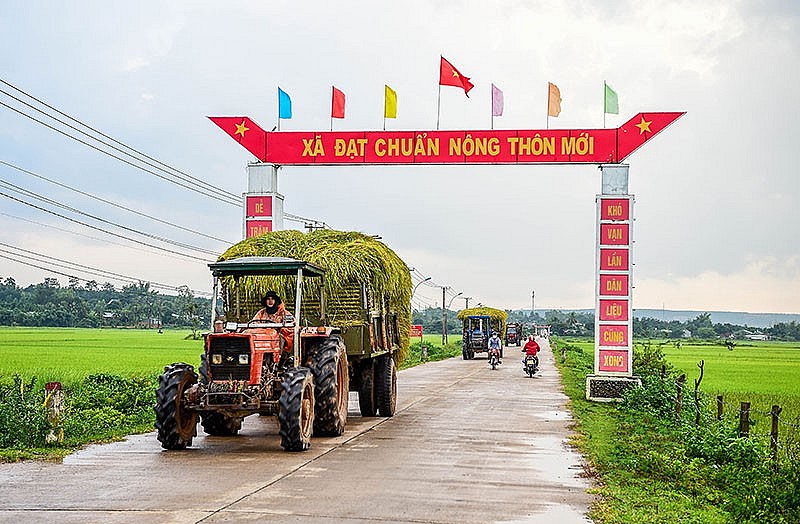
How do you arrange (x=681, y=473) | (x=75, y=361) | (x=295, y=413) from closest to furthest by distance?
(x=681, y=473) → (x=295, y=413) → (x=75, y=361)

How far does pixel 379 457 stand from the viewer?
522 inches

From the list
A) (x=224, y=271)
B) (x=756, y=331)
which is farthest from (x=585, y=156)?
(x=756, y=331)

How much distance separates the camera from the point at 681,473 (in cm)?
1209

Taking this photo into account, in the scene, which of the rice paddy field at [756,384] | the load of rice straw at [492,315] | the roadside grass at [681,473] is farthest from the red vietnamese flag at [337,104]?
the load of rice straw at [492,315]

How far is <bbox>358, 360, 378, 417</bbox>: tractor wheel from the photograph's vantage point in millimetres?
19062

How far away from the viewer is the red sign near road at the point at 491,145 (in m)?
22.1

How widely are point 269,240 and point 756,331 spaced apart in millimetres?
118046

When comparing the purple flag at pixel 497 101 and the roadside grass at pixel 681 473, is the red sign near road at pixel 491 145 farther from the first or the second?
the roadside grass at pixel 681 473

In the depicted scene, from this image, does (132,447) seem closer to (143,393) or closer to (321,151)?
(143,393)

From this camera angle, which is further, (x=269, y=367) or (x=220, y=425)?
(x=220, y=425)

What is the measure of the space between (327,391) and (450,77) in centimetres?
1023

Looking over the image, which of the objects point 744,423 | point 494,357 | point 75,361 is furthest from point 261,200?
point 494,357

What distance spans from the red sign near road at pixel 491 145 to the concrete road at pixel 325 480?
6.76 meters

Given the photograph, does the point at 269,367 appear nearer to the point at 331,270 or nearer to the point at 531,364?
the point at 331,270
